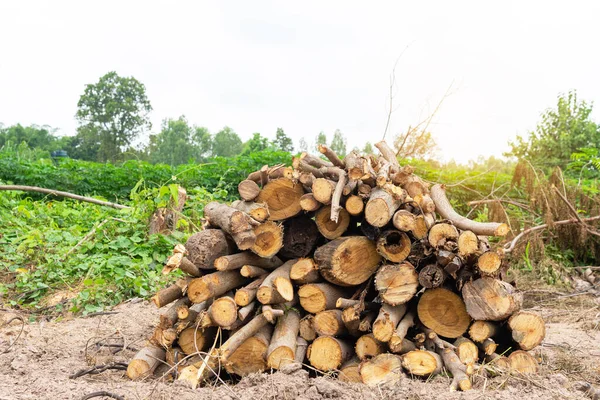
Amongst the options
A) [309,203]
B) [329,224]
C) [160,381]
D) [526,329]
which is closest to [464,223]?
[526,329]

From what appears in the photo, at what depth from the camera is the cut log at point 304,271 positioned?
3.52 m

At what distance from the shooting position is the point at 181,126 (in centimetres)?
5000

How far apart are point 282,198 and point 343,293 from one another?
2.58 ft

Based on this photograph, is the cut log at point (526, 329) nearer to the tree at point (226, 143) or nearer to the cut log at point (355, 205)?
the cut log at point (355, 205)

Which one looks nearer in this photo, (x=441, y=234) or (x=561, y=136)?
(x=441, y=234)

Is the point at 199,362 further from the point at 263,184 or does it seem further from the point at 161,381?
the point at 263,184

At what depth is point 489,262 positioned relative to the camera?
3.34 metres

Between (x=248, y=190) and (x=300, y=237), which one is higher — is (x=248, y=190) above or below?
above

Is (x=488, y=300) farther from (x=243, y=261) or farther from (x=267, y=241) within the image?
(x=243, y=261)

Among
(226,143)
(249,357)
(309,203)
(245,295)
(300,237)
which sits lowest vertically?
(249,357)

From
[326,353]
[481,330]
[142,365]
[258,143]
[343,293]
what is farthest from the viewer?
[258,143]

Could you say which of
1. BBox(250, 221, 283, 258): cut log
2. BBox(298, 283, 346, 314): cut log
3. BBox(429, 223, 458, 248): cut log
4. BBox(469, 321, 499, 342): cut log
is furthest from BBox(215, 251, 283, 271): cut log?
BBox(469, 321, 499, 342): cut log

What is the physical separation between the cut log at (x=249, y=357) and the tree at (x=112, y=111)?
147 ft

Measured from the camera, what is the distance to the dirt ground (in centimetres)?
291
